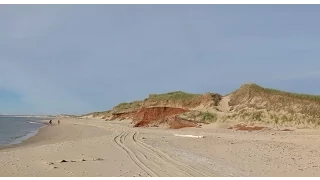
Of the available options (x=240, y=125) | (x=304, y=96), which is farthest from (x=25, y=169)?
(x=304, y=96)

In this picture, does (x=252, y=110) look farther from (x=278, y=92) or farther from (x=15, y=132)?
(x=15, y=132)

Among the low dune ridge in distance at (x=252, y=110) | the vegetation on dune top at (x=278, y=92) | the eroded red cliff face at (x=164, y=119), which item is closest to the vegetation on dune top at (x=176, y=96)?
the low dune ridge in distance at (x=252, y=110)

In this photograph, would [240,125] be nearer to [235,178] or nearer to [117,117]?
[235,178]

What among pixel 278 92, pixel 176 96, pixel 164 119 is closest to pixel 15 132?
pixel 164 119

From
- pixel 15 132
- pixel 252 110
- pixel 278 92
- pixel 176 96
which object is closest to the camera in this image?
pixel 252 110

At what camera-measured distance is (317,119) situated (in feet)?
99.4

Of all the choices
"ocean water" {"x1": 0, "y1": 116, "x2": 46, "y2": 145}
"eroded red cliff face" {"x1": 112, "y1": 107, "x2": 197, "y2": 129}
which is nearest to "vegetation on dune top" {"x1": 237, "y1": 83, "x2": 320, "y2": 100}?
"eroded red cliff face" {"x1": 112, "y1": 107, "x2": 197, "y2": 129}

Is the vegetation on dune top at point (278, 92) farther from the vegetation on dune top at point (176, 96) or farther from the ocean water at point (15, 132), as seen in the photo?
the ocean water at point (15, 132)

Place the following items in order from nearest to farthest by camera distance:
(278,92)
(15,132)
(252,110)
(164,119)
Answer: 1. (252,110)
2. (278,92)
3. (164,119)
4. (15,132)

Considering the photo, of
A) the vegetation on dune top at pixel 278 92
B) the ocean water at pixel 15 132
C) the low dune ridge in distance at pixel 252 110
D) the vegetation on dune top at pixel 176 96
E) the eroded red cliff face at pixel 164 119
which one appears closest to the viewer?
the ocean water at pixel 15 132

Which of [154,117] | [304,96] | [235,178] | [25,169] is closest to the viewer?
[235,178]

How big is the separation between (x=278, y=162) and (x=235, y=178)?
4.22 m

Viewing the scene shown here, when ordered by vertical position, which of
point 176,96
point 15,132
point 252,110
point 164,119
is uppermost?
point 176,96
